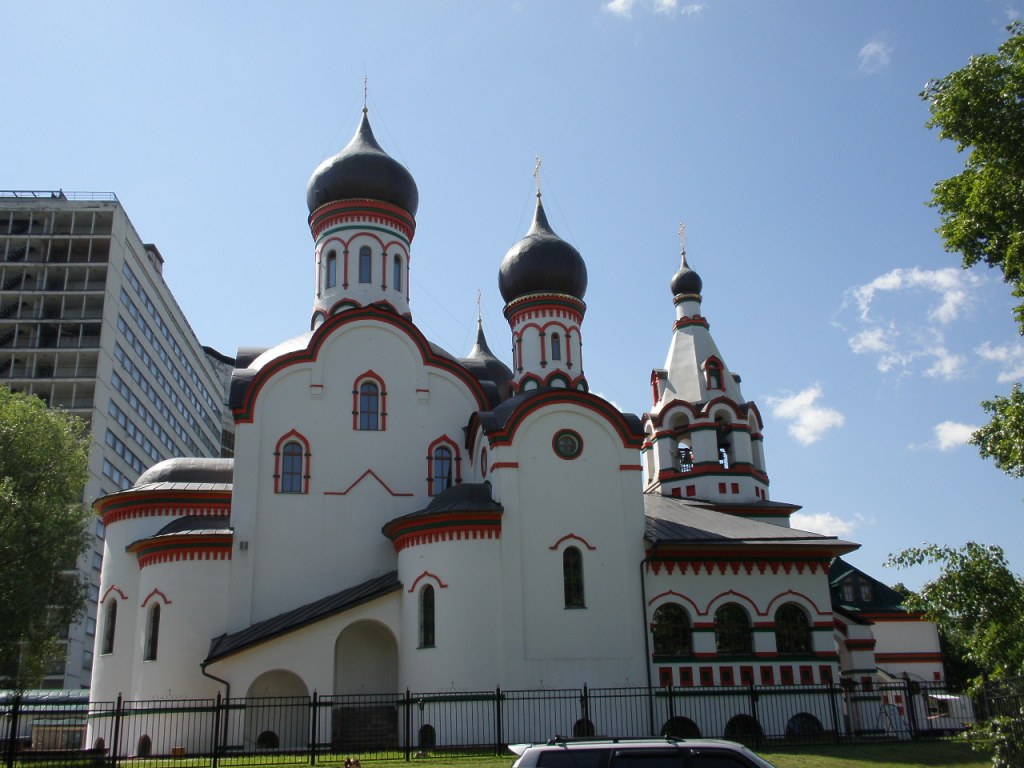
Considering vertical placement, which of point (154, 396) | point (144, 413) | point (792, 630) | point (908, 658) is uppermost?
point (154, 396)

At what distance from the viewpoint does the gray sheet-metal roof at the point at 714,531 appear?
2220cm

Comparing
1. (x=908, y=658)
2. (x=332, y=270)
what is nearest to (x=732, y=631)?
(x=908, y=658)

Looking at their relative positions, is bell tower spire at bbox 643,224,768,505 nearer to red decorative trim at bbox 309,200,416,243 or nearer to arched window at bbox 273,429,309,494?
red decorative trim at bbox 309,200,416,243

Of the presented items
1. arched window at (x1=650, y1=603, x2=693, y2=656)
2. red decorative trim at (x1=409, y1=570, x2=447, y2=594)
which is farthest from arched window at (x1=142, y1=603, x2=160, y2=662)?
arched window at (x1=650, y1=603, x2=693, y2=656)

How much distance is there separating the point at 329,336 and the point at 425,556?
21.8 feet

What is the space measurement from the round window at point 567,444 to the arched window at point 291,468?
6.28m

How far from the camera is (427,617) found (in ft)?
69.2

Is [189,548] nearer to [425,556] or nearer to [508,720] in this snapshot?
[425,556]

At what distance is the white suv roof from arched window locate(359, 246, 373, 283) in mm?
19940

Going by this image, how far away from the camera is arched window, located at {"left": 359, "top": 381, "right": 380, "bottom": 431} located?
964 inches

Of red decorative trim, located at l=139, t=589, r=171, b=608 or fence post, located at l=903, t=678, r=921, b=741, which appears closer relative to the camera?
fence post, located at l=903, t=678, r=921, b=741

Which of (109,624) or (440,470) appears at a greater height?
(440,470)

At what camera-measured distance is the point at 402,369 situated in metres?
25.1

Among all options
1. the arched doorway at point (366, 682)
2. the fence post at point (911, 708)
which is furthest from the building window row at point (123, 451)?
the fence post at point (911, 708)
